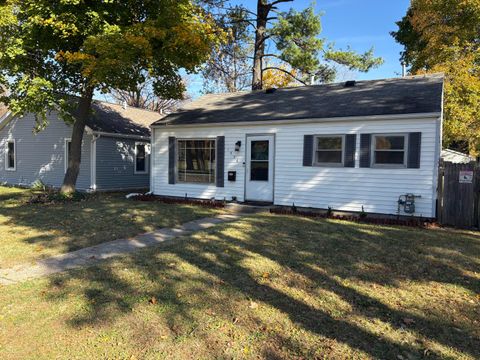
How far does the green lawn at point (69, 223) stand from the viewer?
6.54 m

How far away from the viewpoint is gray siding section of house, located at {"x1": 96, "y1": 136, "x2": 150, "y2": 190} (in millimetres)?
16891

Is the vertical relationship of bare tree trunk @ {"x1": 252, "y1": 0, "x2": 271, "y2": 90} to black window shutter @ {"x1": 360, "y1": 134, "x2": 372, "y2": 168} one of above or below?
above

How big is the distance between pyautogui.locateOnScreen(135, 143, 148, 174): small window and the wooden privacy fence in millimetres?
13422

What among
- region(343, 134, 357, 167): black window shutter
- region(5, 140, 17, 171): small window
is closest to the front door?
region(343, 134, 357, 167): black window shutter

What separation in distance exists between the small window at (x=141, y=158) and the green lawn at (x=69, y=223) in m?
6.61

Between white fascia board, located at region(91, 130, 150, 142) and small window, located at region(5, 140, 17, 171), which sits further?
small window, located at region(5, 140, 17, 171)

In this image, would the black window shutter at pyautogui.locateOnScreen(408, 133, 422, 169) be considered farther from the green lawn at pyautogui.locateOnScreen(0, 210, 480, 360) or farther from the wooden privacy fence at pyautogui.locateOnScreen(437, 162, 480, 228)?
the green lawn at pyautogui.locateOnScreen(0, 210, 480, 360)

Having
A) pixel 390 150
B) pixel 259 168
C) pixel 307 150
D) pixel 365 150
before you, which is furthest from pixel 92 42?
pixel 390 150

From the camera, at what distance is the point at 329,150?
10930 mm

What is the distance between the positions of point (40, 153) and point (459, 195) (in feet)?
57.7

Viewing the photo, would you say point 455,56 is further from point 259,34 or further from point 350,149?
point 350,149

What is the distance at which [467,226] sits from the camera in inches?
356

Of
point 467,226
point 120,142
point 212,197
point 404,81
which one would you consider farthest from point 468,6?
point 120,142

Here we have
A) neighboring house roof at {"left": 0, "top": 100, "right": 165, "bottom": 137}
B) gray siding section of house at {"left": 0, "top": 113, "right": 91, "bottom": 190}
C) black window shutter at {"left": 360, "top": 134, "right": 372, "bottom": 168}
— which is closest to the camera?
black window shutter at {"left": 360, "top": 134, "right": 372, "bottom": 168}
